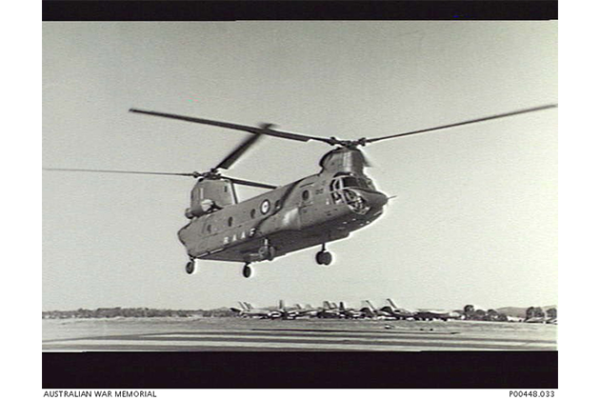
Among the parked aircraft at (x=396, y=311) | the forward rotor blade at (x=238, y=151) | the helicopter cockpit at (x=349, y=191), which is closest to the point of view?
the helicopter cockpit at (x=349, y=191)

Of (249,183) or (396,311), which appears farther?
(249,183)

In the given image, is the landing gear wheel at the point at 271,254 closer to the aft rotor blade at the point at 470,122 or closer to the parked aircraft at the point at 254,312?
the parked aircraft at the point at 254,312

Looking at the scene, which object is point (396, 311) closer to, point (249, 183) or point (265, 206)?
point (265, 206)

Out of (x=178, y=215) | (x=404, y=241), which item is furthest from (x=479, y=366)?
(x=178, y=215)

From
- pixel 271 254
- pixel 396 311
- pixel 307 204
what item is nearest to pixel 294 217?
pixel 307 204

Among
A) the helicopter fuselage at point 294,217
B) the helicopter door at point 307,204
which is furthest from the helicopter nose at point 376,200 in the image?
the helicopter door at point 307,204

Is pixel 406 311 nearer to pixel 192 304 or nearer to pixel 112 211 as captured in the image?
pixel 192 304
